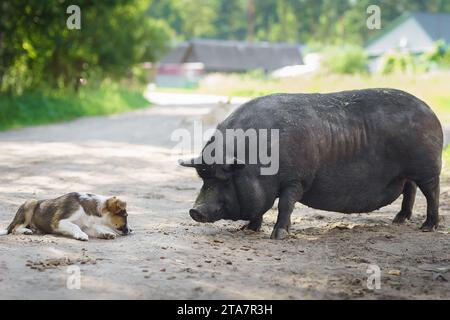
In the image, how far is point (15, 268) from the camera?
5316 millimetres

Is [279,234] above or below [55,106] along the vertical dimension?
below

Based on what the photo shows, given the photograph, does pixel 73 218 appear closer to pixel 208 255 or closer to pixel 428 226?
pixel 208 255

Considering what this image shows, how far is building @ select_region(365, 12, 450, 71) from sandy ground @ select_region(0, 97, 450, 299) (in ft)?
161

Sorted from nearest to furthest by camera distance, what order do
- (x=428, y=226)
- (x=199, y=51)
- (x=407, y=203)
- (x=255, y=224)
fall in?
1. (x=255, y=224)
2. (x=428, y=226)
3. (x=407, y=203)
4. (x=199, y=51)

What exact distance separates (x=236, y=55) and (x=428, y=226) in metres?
66.5

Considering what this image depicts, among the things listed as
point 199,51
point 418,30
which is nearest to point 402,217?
point 418,30

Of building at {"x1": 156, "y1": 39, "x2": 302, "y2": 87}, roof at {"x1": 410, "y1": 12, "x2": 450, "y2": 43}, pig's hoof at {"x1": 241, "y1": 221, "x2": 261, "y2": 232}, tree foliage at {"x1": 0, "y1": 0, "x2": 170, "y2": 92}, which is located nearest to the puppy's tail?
pig's hoof at {"x1": 241, "y1": 221, "x2": 261, "y2": 232}

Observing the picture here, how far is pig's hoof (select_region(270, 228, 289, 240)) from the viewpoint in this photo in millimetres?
6826

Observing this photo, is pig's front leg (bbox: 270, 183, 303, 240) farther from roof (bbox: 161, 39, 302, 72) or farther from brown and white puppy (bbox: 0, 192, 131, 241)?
roof (bbox: 161, 39, 302, 72)

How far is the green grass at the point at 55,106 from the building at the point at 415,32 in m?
31.9

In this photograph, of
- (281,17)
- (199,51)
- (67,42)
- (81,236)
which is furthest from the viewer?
(281,17)

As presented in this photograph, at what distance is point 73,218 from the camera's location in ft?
22.4

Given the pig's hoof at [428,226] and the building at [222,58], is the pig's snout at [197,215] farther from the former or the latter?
the building at [222,58]

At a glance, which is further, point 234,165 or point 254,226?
point 254,226
